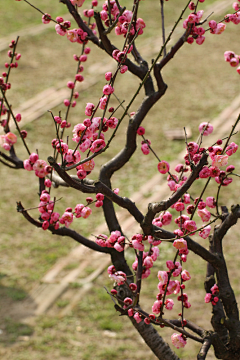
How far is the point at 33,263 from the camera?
195 inches

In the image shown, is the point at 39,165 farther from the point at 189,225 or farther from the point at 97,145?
the point at 189,225

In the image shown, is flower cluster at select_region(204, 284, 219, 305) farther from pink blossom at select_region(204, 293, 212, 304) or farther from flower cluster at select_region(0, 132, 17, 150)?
flower cluster at select_region(0, 132, 17, 150)

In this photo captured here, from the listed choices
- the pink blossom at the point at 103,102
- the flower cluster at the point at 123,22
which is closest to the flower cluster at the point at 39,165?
the pink blossom at the point at 103,102

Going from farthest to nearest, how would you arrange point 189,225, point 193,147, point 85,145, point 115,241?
point 115,241
point 193,147
point 189,225
point 85,145

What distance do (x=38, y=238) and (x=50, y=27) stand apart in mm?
8766

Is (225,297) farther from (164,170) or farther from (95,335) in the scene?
(95,335)

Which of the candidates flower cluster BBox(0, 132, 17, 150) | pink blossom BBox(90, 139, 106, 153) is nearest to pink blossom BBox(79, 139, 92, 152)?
pink blossom BBox(90, 139, 106, 153)

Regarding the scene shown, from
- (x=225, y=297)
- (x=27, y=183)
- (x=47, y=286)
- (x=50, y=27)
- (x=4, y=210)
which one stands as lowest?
(x=225, y=297)

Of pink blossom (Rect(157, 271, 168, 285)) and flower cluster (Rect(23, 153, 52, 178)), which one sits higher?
flower cluster (Rect(23, 153, 52, 178))

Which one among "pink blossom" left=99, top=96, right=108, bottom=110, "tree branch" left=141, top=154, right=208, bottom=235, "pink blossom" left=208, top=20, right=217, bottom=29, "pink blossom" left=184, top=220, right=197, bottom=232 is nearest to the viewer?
"tree branch" left=141, top=154, right=208, bottom=235

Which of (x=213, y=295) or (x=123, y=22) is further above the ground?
(x=123, y=22)

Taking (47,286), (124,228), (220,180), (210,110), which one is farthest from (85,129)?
(210,110)

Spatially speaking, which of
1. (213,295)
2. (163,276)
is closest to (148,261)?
(163,276)

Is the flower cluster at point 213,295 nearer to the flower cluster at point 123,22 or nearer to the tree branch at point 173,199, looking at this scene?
the tree branch at point 173,199
